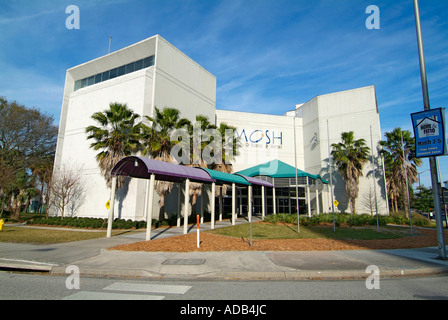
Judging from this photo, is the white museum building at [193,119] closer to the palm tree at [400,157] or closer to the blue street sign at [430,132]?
the palm tree at [400,157]

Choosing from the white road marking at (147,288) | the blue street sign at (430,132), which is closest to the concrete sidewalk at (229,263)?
the white road marking at (147,288)

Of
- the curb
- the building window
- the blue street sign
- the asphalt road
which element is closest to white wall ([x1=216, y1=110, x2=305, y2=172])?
the building window

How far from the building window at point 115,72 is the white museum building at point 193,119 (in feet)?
0.39

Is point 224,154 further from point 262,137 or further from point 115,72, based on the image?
point 115,72

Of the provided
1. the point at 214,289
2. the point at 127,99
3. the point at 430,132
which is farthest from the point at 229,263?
the point at 127,99

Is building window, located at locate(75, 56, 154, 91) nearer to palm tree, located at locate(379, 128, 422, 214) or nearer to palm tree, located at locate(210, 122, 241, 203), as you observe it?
palm tree, located at locate(210, 122, 241, 203)

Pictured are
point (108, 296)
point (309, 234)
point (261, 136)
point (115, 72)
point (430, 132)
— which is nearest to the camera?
point (108, 296)

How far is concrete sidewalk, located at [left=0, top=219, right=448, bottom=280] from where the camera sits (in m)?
6.93

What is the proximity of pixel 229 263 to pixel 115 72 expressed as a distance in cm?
2682

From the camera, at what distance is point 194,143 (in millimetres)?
23031

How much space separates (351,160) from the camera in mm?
31047

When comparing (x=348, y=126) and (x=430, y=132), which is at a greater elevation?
(x=348, y=126)

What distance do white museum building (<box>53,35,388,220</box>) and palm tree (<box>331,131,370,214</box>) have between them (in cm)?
172

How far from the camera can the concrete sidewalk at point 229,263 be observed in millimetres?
6926
